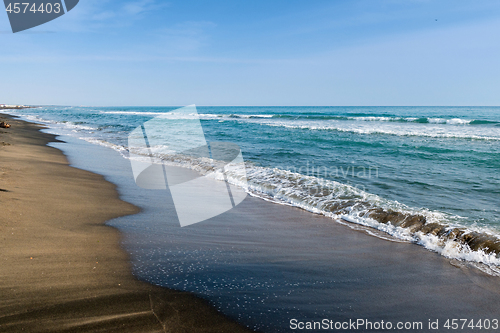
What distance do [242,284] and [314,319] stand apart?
0.72 m

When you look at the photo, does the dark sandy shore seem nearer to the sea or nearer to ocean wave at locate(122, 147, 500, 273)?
the sea

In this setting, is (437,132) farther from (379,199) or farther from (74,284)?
(74,284)

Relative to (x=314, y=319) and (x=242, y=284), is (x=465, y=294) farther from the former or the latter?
(x=242, y=284)

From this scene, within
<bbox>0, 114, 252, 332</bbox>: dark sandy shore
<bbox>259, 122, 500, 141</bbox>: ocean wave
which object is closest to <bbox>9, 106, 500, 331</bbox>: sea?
<bbox>0, 114, 252, 332</bbox>: dark sandy shore

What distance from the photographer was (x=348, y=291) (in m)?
2.59

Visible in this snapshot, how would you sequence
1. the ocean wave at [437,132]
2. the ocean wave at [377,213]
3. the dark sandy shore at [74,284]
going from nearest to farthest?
the dark sandy shore at [74,284] < the ocean wave at [377,213] < the ocean wave at [437,132]

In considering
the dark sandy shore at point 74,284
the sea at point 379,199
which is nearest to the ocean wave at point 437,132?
the sea at point 379,199

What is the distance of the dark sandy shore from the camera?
78.1 inches

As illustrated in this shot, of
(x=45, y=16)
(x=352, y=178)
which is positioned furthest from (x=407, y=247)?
(x=45, y=16)

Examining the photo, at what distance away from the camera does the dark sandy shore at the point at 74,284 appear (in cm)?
198

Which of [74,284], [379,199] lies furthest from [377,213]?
[74,284]

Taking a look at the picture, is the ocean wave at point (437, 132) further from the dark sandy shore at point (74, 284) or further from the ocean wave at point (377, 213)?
the dark sandy shore at point (74, 284)

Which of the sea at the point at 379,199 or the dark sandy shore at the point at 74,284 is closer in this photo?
the dark sandy shore at the point at 74,284

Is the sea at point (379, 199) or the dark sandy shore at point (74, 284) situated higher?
the dark sandy shore at point (74, 284)
